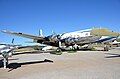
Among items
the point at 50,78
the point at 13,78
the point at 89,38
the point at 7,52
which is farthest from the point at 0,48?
the point at 89,38

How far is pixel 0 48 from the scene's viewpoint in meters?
17.4

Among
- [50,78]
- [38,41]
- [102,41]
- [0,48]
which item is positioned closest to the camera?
[50,78]

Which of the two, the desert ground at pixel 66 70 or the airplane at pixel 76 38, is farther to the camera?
the airplane at pixel 76 38

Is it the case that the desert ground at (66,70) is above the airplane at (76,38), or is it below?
below

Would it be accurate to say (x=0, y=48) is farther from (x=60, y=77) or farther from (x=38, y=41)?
(x=38, y=41)

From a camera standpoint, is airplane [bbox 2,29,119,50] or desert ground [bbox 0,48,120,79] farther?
airplane [bbox 2,29,119,50]

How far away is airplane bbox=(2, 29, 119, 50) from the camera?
39.8 meters

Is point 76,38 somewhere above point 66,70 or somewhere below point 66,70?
above

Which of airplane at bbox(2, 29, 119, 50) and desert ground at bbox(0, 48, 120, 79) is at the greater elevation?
airplane at bbox(2, 29, 119, 50)

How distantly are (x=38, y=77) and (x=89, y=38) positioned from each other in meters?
28.6

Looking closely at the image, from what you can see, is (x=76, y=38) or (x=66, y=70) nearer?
(x=66, y=70)

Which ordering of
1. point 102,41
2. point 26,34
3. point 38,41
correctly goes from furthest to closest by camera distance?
point 38,41, point 26,34, point 102,41

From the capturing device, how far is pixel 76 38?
41969 millimetres

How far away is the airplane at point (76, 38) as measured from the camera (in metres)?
39.8
